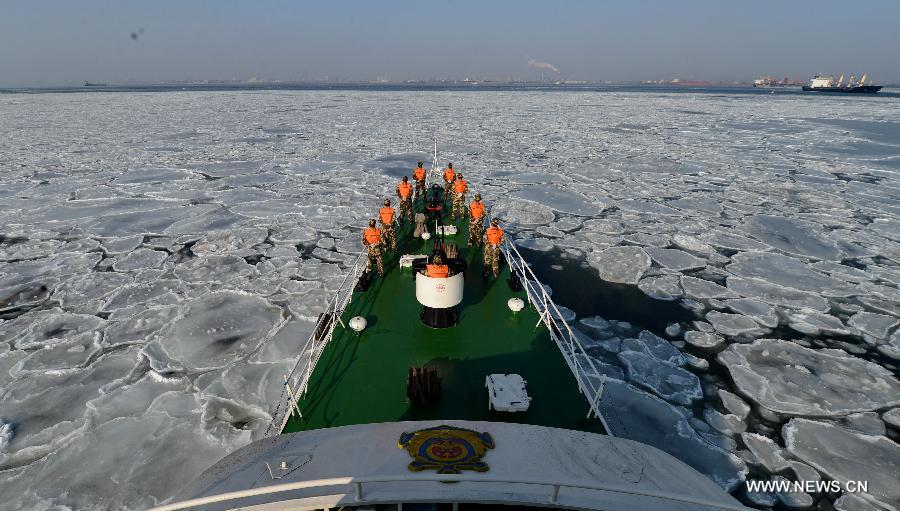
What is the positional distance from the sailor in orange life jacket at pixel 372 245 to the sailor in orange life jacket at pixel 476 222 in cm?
215

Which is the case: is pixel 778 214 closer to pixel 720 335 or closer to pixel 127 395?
pixel 720 335

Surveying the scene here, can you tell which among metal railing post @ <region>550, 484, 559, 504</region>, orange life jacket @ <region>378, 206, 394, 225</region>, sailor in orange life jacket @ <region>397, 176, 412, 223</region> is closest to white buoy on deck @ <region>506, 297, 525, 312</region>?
orange life jacket @ <region>378, 206, 394, 225</region>

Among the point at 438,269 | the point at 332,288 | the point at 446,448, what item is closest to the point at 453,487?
the point at 446,448

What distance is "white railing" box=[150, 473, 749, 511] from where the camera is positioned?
104 inches

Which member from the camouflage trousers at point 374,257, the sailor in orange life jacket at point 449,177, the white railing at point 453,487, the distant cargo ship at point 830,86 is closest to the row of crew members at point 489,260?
the camouflage trousers at point 374,257

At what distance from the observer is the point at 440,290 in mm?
6242

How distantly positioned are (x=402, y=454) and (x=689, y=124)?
48077 millimetres

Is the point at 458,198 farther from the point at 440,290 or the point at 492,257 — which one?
the point at 440,290

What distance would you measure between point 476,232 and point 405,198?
88.7 inches

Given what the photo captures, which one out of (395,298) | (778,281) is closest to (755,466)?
(395,298)

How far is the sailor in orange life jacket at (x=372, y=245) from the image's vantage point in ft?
26.5

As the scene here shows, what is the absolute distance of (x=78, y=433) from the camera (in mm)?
6129

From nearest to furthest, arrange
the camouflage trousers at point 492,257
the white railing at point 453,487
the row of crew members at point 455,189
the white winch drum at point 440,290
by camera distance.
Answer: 1. the white railing at point 453,487
2. the white winch drum at point 440,290
3. the camouflage trousers at point 492,257
4. the row of crew members at point 455,189

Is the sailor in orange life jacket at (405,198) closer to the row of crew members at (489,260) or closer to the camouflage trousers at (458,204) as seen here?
the camouflage trousers at (458,204)
